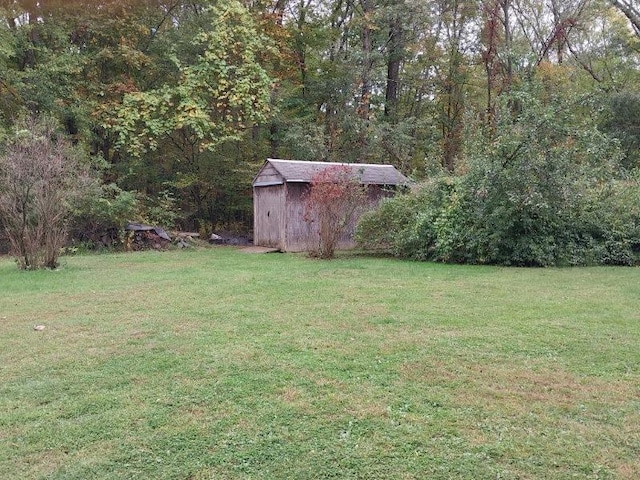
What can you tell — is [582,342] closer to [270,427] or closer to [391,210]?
[270,427]

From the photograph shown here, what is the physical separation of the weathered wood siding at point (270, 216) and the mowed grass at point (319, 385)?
704cm

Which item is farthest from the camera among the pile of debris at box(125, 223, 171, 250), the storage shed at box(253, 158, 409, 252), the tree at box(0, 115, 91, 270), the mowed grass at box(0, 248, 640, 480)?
the pile of debris at box(125, 223, 171, 250)

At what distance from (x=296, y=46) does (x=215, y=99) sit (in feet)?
14.9

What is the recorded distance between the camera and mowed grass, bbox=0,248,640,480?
2.53 meters

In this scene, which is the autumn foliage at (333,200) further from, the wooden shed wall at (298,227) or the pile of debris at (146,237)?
the pile of debris at (146,237)

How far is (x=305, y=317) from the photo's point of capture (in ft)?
17.8

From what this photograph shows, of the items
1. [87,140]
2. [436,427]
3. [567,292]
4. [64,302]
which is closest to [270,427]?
[436,427]

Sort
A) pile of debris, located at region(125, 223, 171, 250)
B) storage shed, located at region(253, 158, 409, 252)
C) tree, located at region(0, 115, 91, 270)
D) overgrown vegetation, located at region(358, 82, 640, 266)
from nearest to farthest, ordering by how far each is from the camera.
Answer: tree, located at region(0, 115, 91, 270)
overgrown vegetation, located at region(358, 82, 640, 266)
storage shed, located at region(253, 158, 409, 252)
pile of debris, located at region(125, 223, 171, 250)

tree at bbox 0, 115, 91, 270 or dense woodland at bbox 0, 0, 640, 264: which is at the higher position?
dense woodland at bbox 0, 0, 640, 264

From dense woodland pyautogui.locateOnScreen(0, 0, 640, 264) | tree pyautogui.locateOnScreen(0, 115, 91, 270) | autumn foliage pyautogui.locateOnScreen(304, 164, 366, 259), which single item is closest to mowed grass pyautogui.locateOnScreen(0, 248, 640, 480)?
tree pyautogui.locateOnScreen(0, 115, 91, 270)

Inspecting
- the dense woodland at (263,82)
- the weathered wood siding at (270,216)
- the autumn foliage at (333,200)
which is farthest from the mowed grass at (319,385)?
the weathered wood siding at (270,216)

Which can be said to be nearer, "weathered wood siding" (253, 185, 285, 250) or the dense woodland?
"weathered wood siding" (253, 185, 285, 250)

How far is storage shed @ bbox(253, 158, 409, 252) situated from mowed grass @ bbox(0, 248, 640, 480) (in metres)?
6.81

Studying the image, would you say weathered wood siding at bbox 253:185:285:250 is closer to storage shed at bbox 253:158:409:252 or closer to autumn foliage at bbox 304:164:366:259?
storage shed at bbox 253:158:409:252
